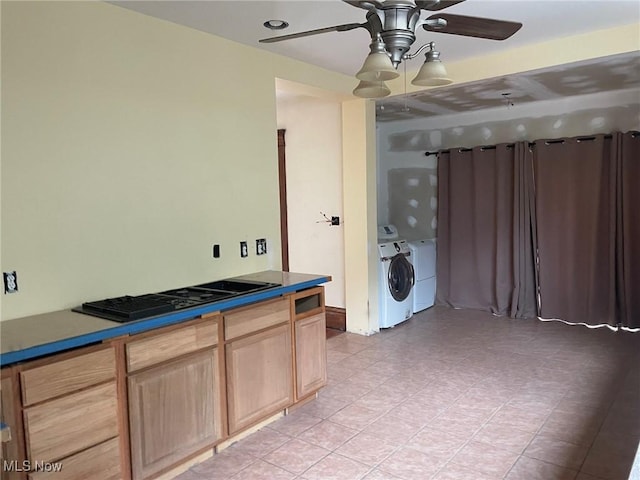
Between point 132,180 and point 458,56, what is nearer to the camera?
point 132,180

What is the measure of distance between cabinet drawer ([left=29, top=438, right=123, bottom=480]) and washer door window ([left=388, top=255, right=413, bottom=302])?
10.9 ft

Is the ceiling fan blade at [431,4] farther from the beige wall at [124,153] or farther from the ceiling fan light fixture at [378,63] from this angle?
the beige wall at [124,153]

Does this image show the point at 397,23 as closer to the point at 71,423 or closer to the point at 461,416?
the point at 71,423

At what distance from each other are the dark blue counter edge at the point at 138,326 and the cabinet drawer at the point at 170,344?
0.18 feet

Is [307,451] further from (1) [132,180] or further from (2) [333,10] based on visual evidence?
(2) [333,10]

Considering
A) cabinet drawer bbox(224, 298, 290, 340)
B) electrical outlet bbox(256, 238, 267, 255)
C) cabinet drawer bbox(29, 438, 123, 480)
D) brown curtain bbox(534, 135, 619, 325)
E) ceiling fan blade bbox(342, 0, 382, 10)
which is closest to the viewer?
ceiling fan blade bbox(342, 0, 382, 10)

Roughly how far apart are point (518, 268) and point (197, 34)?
4034 millimetres

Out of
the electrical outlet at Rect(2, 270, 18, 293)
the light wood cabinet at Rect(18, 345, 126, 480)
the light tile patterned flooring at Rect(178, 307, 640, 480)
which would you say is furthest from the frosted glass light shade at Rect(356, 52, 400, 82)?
the light tile patterned flooring at Rect(178, 307, 640, 480)

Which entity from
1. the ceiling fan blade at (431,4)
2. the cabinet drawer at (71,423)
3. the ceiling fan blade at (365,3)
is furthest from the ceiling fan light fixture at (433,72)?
the cabinet drawer at (71,423)

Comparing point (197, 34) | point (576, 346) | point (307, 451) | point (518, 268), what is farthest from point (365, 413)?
point (518, 268)

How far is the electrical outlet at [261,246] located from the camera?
137 inches

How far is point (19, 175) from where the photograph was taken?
2.21 meters

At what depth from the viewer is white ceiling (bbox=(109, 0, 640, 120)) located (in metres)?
2.63

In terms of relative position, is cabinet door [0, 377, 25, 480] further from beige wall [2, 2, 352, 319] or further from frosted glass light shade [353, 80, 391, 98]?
frosted glass light shade [353, 80, 391, 98]
